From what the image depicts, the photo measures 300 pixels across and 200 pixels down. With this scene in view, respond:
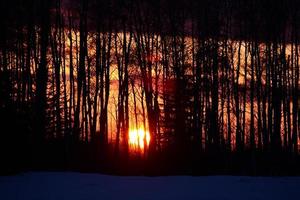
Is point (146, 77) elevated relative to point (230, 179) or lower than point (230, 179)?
elevated

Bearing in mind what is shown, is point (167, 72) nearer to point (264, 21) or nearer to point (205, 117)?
point (205, 117)

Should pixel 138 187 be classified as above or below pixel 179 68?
below

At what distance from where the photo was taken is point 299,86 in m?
28.2

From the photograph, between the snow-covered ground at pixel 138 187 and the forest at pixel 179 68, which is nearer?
the snow-covered ground at pixel 138 187

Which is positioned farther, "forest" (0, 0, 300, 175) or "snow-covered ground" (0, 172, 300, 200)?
"forest" (0, 0, 300, 175)

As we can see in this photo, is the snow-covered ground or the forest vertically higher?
the forest

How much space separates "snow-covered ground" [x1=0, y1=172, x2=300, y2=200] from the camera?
886 centimetres

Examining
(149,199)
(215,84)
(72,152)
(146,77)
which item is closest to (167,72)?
(146,77)

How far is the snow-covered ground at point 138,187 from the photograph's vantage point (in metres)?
8.86

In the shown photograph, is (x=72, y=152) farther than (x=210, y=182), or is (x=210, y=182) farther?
(x=72, y=152)

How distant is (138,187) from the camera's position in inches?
385

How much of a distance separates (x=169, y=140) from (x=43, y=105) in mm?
10358

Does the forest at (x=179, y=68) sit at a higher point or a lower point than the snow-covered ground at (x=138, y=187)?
higher

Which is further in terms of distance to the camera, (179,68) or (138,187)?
(179,68)
